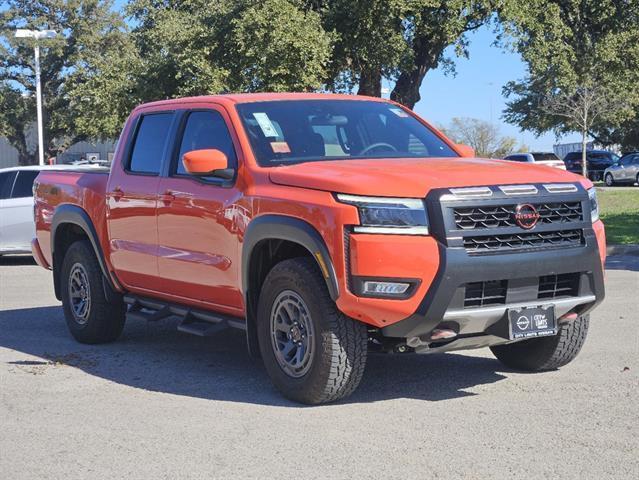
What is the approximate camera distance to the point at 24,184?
16.5m

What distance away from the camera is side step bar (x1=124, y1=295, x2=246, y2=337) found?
706 centimetres

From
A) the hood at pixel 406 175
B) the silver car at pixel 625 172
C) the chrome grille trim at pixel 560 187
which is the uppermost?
the hood at pixel 406 175

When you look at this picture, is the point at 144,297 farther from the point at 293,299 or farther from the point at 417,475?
the point at 417,475

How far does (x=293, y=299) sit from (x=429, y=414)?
3.54 ft

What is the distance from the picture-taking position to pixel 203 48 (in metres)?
24.8

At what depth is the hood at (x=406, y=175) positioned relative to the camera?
586 cm

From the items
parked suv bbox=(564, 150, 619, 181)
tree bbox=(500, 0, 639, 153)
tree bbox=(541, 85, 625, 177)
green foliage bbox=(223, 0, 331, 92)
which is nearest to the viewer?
green foliage bbox=(223, 0, 331, 92)

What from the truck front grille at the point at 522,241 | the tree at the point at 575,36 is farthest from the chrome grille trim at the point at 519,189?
the tree at the point at 575,36

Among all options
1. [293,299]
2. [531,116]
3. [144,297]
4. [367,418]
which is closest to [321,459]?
[367,418]

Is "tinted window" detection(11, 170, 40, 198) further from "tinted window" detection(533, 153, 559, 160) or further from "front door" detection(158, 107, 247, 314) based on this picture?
"tinted window" detection(533, 153, 559, 160)

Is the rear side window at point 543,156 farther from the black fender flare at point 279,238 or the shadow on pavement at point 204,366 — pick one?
the black fender flare at point 279,238

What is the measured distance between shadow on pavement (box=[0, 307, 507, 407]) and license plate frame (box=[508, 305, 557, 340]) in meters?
0.76

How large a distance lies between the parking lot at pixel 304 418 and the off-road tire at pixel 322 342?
0.14 metres

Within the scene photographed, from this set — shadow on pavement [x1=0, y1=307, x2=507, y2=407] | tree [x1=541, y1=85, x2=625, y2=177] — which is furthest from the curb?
tree [x1=541, y1=85, x2=625, y2=177]
